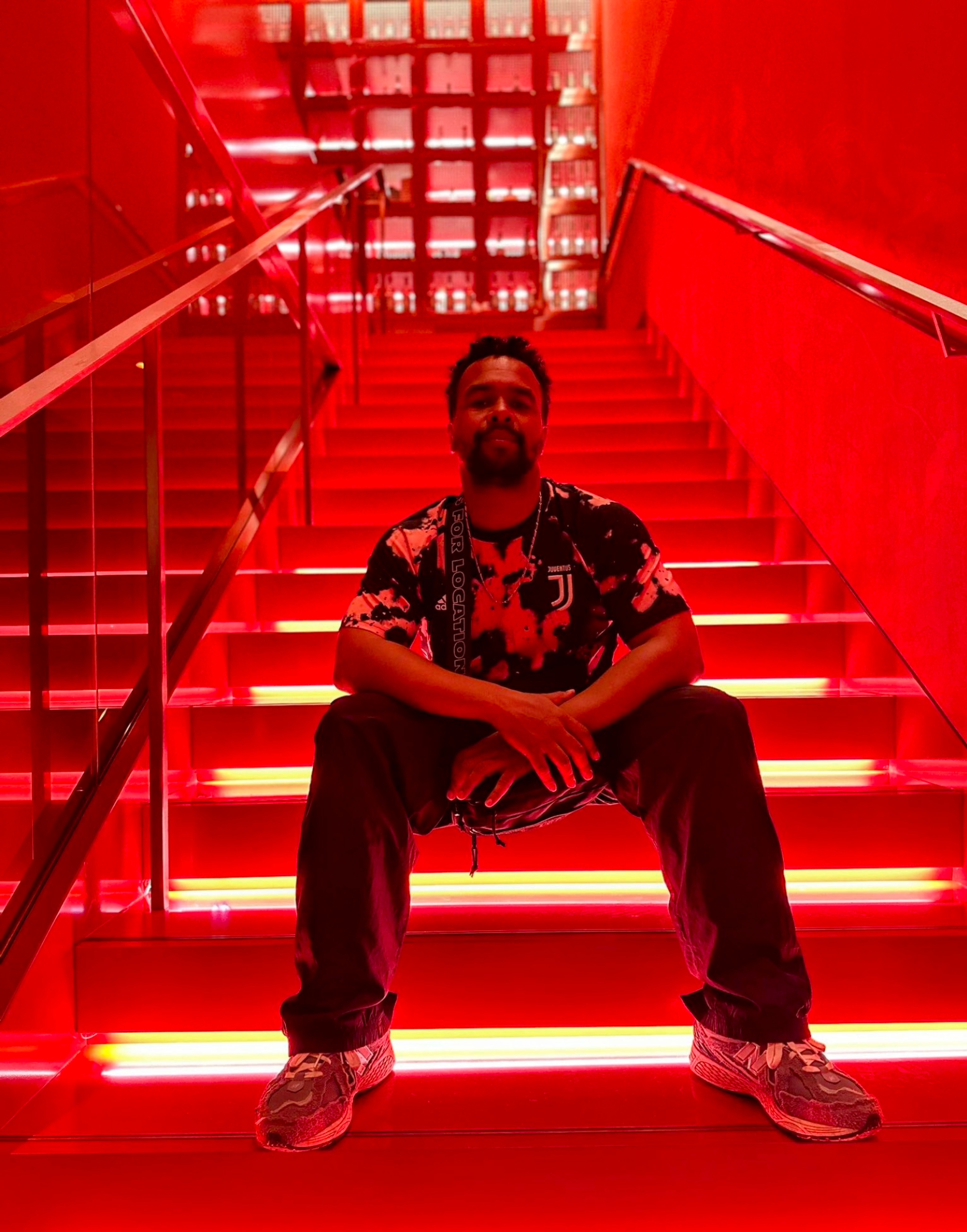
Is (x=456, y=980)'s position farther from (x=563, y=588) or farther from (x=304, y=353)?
(x=304, y=353)

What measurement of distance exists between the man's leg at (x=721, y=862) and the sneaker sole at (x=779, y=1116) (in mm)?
53

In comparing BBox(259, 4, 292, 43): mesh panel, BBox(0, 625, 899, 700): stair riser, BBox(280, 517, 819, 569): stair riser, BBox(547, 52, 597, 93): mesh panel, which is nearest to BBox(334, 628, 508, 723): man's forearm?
BBox(0, 625, 899, 700): stair riser

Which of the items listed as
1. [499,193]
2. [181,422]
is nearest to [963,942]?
[181,422]

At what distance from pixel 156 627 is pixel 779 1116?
110 centimetres

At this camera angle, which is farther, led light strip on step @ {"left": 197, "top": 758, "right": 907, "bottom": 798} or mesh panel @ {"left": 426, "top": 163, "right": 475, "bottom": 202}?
mesh panel @ {"left": 426, "top": 163, "right": 475, "bottom": 202}

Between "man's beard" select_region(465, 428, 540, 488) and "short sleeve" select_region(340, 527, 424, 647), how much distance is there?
0.15 metres

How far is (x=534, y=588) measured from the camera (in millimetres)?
1578

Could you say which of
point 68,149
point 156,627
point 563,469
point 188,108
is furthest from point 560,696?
point 188,108

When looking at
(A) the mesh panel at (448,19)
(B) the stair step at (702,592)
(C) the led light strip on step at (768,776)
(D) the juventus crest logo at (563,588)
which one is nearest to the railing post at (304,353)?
(B) the stair step at (702,592)

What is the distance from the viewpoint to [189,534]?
2.25 metres

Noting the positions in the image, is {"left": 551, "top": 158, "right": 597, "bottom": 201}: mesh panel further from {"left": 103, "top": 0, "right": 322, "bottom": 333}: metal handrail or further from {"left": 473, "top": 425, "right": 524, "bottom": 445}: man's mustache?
{"left": 473, "top": 425, "right": 524, "bottom": 445}: man's mustache

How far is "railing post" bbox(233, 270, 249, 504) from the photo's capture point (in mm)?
2668

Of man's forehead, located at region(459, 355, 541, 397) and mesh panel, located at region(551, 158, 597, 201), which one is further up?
mesh panel, located at region(551, 158, 597, 201)

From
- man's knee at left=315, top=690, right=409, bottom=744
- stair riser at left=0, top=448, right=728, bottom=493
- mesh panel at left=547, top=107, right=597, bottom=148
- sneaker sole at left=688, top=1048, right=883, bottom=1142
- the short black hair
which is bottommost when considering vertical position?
sneaker sole at left=688, top=1048, right=883, bottom=1142
